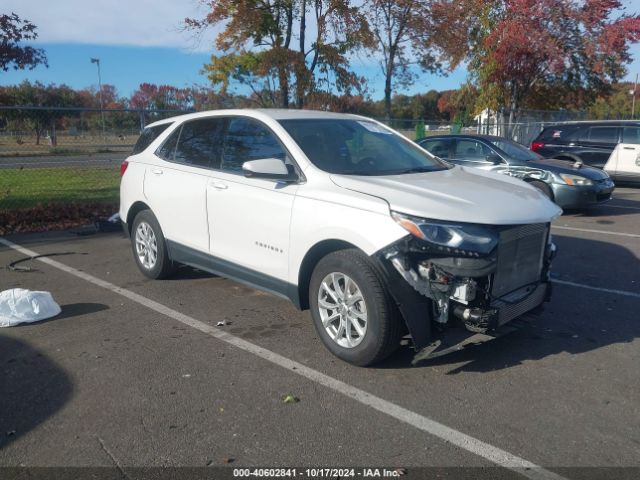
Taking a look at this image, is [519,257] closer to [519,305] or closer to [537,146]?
[519,305]

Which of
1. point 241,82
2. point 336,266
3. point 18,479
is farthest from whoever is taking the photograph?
point 241,82

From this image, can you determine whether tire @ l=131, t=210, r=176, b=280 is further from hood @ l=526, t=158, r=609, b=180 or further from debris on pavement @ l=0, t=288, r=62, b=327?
hood @ l=526, t=158, r=609, b=180

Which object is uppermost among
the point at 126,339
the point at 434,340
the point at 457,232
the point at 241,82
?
the point at 241,82

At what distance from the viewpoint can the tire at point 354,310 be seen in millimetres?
3979

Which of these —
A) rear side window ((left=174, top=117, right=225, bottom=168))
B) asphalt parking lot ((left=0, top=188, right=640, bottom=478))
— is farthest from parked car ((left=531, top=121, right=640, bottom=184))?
rear side window ((left=174, top=117, right=225, bottom=168))

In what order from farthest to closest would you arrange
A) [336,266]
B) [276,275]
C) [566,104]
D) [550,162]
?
1. [566,104]
2. [550,162]
3. [276,275]
4. [336,266]

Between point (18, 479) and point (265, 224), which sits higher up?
point (265, 224)

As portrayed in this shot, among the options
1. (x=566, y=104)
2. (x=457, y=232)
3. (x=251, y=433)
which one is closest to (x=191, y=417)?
(x=251, y=433)

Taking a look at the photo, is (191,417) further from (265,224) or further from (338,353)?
(265,224)

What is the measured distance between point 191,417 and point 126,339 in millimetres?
1532

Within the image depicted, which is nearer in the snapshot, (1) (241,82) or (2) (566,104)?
(1) (241,82)

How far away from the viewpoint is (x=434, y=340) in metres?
3.99

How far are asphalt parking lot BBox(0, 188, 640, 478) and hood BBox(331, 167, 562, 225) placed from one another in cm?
110

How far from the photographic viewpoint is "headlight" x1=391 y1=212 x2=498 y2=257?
12.7ft
